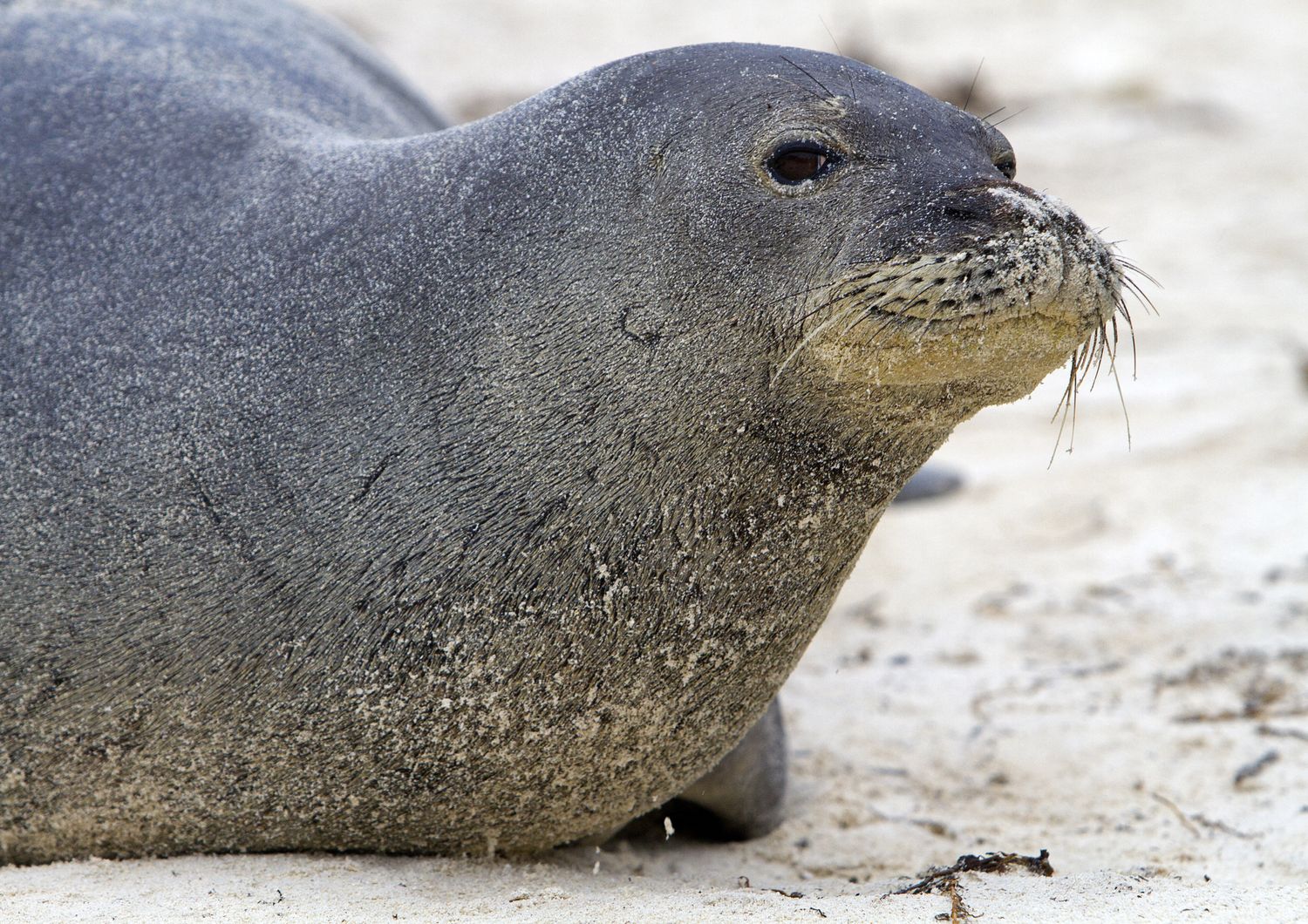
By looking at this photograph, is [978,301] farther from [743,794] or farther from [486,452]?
[743,794]

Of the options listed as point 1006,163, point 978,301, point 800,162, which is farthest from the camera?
point 1006,163

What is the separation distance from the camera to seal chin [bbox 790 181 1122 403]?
2191 millimetres

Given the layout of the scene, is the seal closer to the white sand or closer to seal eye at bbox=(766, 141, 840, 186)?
seal eye at bbox=(766, 141, 840, 186)

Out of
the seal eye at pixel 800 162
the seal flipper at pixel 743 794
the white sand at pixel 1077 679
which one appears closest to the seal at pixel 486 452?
the seal eye at pixel 800 162

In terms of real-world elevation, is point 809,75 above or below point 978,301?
above

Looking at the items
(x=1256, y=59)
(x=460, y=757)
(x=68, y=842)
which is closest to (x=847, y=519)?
(x=460, y=757)

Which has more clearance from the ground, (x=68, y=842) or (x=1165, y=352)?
(x=1165, y=352)

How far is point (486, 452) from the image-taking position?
8.07 ft

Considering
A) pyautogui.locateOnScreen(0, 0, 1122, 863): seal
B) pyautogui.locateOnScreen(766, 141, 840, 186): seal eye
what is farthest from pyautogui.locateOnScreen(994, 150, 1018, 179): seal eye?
pyautogui.locateOnScreen(766, 141, 840, 186): seal eye

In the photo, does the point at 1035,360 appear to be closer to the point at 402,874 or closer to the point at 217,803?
the point at 402,874

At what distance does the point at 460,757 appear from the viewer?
2.51 m

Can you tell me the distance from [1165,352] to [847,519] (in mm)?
4215

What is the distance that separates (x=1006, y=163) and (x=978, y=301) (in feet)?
1.62

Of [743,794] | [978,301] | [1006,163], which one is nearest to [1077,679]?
[743,794]
